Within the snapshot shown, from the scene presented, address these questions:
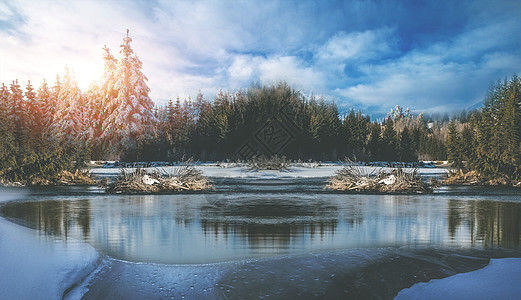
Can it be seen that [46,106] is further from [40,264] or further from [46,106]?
[40,264]

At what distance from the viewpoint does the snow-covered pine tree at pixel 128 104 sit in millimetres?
59531

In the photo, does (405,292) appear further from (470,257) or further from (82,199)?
(82,199)

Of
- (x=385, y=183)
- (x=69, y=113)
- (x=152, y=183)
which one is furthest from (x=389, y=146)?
(x=69, y=113)

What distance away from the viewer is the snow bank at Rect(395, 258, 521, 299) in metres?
3.83

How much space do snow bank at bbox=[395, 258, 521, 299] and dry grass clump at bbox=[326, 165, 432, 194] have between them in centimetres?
1074

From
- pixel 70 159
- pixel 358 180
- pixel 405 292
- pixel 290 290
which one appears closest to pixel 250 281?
pixel 290 290

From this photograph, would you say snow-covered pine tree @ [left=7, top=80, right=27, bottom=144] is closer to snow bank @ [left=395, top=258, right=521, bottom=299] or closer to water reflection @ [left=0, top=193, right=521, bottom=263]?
water reflection @ [left=0, top=193, right=521, bottom=263]

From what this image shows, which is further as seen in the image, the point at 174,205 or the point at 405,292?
the point at 174,205

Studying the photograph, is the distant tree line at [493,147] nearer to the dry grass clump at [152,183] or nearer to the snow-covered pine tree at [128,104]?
the dry grass clump at [152,183]

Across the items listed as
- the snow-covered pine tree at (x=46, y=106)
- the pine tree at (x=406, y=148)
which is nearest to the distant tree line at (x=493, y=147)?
the pine tree at (x=406, y=148)

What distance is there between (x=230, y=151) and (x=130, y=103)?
2501cm

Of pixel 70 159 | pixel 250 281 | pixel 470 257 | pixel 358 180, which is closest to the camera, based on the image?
pixel 250 281

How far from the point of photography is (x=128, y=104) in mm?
61156

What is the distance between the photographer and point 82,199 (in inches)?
490
